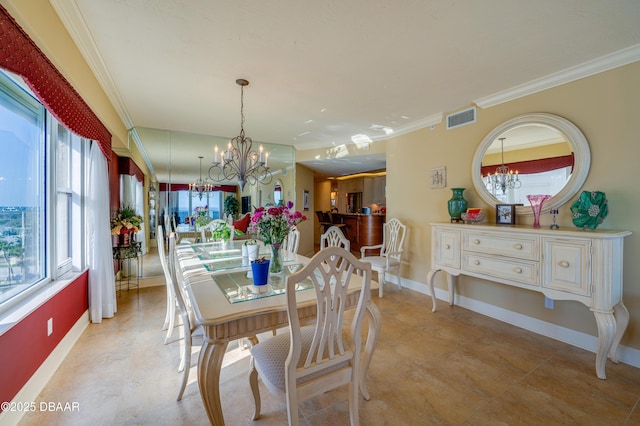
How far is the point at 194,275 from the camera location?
6.49 feet

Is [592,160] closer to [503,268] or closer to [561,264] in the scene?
[561,264]

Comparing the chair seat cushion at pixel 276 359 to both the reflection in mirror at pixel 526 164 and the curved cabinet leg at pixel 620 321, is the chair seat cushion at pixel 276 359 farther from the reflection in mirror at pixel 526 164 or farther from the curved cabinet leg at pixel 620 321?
the reflection in mirror at pixel 526 164

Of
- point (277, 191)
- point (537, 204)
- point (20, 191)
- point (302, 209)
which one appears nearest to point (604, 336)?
point (537, 204)

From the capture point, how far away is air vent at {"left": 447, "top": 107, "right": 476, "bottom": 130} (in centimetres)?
321

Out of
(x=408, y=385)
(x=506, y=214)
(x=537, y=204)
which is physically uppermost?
(x=537, y=204)

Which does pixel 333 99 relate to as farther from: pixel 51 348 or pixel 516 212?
pixel 51 348

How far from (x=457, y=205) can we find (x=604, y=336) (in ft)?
5.35

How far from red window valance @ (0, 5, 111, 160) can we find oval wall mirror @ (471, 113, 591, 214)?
12.5 ft

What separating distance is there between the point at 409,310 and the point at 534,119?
2.45 metres

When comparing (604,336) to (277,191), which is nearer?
(604,336)

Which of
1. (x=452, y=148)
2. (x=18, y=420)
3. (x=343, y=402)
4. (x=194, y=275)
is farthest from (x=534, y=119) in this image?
(x=18, y=420)

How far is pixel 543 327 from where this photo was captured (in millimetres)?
2611

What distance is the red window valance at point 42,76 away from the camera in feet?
3.93

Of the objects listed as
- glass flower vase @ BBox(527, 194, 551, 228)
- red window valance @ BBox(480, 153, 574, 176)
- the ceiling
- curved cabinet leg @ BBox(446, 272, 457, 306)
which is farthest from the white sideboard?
the ceiling
